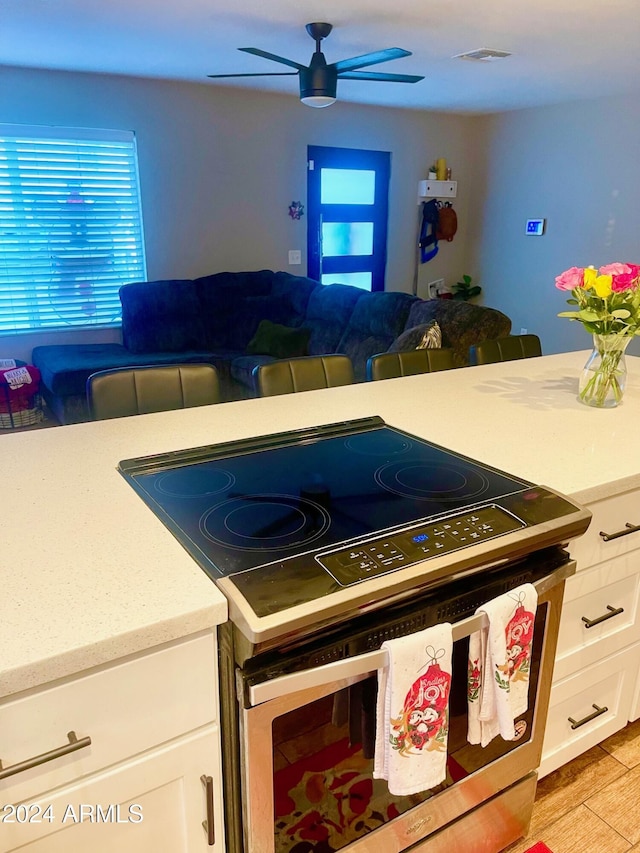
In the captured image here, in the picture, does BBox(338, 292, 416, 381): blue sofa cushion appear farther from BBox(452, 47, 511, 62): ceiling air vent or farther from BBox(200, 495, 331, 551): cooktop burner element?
BBox(200, 495, 331, 551): cooktop burner element

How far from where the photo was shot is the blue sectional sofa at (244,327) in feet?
13.4

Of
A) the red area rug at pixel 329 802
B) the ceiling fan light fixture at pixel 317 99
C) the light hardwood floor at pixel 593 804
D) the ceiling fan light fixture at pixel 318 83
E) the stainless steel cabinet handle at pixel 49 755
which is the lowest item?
the light hardwood floor at pixel 593 804

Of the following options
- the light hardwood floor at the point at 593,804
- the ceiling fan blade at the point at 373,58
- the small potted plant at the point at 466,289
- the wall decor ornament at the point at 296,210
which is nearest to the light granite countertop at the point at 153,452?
the light hardwood floor at the point at 593,804

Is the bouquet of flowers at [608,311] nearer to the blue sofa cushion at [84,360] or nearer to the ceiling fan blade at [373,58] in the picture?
the ceiling fan blade at [373,58]

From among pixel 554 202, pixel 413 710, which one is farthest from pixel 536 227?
pixel 413 710

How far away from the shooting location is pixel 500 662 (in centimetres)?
109

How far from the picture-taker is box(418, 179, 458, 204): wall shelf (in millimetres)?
6209

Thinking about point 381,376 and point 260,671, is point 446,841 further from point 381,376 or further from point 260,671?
point 381,376

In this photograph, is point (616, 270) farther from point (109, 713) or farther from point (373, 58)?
point (373, 58)

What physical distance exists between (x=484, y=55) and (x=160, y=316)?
290 cm

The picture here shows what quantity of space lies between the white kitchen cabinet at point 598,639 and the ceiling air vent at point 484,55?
11.2 feet

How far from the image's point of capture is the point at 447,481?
1285 mm

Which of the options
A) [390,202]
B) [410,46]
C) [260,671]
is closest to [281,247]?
[390,202]

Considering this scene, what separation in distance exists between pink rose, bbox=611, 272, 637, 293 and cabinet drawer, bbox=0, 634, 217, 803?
1.34 meters
